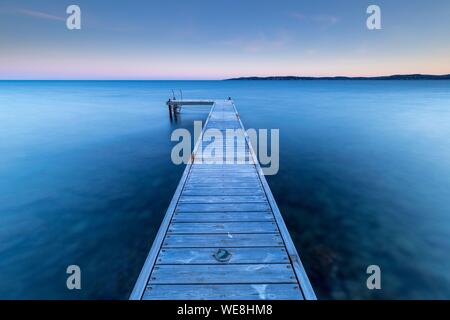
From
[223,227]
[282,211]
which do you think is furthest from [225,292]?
[282,211]

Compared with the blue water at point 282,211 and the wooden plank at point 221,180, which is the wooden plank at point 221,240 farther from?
the wooden plank at point 221,180

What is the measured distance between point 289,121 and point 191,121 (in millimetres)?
11298

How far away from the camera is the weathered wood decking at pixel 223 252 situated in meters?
3.59

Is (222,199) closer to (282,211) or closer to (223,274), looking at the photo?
(223,274)

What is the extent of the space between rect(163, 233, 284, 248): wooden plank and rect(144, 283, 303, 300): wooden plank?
0.93 metres

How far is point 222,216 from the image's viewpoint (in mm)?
5516

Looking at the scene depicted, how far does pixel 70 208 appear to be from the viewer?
8.84 meters

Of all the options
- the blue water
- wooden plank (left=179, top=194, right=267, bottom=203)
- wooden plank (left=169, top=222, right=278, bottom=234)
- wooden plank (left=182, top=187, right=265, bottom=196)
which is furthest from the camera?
wooden plank (left=182, top=187, right=265, bottom=196)

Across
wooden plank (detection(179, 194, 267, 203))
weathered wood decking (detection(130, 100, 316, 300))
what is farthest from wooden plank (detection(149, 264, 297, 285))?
wooden plank (detection(179, 194, 267, 203))

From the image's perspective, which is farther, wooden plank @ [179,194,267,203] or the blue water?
wooden plank @ [179,194,267,203]

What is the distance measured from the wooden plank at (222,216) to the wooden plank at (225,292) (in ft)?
5.89

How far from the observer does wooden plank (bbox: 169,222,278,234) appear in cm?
496

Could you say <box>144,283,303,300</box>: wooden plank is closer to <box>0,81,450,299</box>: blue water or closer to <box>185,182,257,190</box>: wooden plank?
<box>0,81,450,299</box>: blue water

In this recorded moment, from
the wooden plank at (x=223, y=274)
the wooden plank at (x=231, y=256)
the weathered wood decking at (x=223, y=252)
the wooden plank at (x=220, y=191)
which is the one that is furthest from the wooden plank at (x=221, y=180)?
the wooden plank at (x=223, y=274)
